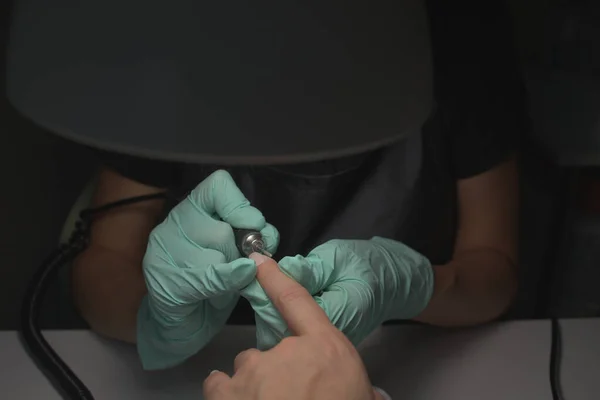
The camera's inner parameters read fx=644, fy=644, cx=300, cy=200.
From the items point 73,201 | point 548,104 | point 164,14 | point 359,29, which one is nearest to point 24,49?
point 164,14

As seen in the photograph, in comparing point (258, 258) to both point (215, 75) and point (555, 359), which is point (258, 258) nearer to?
point (215, 75)

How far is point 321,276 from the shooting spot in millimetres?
535

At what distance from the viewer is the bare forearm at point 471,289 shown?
2.51 feet

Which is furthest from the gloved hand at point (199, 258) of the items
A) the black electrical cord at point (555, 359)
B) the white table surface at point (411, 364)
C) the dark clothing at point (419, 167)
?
the black electrical cord at point (555, 359)

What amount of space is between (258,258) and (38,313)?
1.34ft

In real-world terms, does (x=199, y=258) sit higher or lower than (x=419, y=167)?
higher

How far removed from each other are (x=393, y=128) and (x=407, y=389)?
39 centimetres

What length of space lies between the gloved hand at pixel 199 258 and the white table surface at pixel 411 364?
10 centimetres

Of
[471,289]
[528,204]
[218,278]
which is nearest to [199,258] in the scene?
[218,278]

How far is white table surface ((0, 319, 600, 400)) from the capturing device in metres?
0.70

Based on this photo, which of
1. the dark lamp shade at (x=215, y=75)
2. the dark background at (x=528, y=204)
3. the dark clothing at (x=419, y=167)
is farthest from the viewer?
the dark background at (x=528, y=204)

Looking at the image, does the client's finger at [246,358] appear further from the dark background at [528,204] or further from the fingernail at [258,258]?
the dark background at [528,204]

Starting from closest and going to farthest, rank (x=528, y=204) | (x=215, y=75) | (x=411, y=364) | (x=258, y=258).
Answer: (x=215, y=75)
(x=258, y=258)
(x=411, y=364)
(x=528, y=204)

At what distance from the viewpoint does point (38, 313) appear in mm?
A: 767
